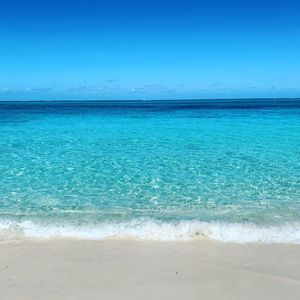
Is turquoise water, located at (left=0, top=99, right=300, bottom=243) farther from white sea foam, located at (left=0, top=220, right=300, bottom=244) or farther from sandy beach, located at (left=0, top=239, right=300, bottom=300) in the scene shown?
sandy beach, located at (left=0, top=239, right=300, bottom=300)

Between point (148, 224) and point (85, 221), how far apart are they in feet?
3.83

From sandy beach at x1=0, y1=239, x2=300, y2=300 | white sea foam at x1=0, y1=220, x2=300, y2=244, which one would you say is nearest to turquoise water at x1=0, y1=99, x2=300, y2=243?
white sea foam at x1=0, y1=220, x2=300, y2=244

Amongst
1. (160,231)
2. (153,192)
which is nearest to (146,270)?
(160,231)

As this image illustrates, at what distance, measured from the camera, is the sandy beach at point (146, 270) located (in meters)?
4.12

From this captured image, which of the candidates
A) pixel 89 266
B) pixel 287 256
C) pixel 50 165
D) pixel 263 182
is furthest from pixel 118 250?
pixel 50 165

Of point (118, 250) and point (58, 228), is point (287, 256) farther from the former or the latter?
point (58, 228)

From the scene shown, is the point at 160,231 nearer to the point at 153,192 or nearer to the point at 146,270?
the point at 146,270

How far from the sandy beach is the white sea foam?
254 mm

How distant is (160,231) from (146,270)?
1467 millimetres

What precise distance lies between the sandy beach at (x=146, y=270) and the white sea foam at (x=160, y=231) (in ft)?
0.83

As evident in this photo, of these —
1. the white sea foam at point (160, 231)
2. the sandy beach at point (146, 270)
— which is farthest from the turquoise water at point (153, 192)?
the sandy beach at point (146, 270)

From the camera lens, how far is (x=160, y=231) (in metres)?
6.08

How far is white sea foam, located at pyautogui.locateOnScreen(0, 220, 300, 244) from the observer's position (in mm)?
5848

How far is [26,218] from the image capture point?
648 centimetres
